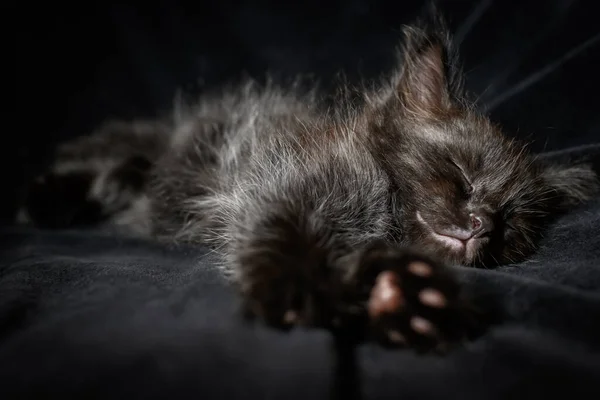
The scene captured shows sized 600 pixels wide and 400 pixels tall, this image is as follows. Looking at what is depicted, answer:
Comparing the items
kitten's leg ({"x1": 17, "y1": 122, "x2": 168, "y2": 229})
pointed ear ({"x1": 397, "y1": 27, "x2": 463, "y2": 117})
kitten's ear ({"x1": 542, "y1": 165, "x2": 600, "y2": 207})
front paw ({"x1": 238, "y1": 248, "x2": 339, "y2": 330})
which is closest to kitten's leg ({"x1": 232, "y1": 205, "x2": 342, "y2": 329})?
front paw ({"x1": 238, "y1": 248, "x2": 339, "y2": 330})

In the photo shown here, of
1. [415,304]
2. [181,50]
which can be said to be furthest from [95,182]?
[415,304]

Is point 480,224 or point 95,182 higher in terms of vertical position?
point 95,182

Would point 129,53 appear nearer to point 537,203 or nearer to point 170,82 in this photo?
point 170,82

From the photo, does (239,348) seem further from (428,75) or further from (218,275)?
(428,75)

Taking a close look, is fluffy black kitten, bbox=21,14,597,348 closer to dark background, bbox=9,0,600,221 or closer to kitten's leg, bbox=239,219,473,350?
kitten's leg, bbox=239,219,473,350

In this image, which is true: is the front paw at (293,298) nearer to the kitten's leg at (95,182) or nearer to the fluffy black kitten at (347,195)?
the fluffy black kitten at (347,195)

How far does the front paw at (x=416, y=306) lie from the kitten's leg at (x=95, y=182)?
46.5 inches

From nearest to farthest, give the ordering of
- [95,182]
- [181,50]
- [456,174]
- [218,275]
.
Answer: [218,275] → [456,174] → [95,182] → [181,50]

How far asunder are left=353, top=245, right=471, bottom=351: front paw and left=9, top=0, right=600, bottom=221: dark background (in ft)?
3.50

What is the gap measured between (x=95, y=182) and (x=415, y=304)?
1447 mm

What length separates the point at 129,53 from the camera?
2385 millimetres

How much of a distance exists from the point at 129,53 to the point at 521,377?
6.77 feet

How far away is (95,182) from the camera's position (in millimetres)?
1991

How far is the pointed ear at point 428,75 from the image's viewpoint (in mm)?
1539
